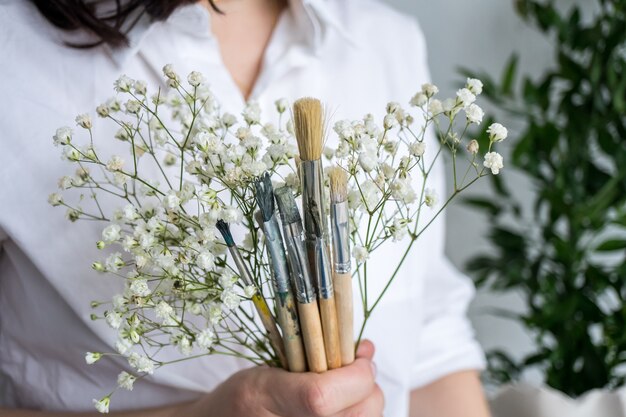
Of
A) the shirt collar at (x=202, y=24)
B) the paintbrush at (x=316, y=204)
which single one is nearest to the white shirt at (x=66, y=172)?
the shirt collar at (x=202, y=24)

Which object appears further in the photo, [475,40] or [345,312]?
[475,40]

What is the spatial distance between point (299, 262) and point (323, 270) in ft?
0.07

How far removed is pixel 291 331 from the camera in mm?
571

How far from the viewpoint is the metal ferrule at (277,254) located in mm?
529

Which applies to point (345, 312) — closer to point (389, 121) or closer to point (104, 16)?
point (389, 121)

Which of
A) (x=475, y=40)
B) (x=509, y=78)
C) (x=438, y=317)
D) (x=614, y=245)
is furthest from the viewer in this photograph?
(x=475, y=40)

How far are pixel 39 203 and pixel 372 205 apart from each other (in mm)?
376

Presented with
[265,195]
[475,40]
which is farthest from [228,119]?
[475,40]

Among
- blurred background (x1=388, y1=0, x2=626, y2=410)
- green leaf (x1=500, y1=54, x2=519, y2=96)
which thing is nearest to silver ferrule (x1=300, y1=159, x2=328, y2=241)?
blurred background (x1=388, y1=0, x2=626, y2=410)

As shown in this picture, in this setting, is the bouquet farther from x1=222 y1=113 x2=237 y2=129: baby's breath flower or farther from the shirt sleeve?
the shirt sleeve

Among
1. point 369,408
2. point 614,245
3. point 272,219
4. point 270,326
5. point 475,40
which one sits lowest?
point 614,245

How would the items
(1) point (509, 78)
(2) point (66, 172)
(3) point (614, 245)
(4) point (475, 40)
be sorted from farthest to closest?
(4) point (475, 40), (1) point (509, 78), (3) point (614, 245), (2) point (66, 172)

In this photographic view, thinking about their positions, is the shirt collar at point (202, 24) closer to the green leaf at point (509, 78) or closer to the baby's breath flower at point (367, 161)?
the baby's breath flower at point (367, 161)

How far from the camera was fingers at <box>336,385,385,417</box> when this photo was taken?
62cm
